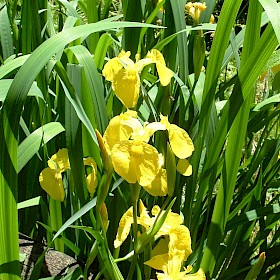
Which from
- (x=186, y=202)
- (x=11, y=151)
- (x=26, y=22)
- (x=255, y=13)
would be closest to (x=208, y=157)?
(x=186, y=202)

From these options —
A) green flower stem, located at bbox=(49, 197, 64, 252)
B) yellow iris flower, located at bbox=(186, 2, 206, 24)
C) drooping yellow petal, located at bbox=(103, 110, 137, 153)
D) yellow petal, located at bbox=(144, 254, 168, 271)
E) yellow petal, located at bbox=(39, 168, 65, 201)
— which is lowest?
green flower stem, located at bbox=(49, 197, 64, 252)

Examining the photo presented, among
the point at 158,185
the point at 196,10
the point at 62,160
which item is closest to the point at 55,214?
the point at 62,160

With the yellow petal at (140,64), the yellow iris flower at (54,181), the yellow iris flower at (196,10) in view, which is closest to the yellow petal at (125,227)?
the yellow iris flower at (54,181)

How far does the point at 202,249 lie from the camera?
100 cm

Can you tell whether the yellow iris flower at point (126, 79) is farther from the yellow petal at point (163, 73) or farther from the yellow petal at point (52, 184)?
the yellow petal at point (52, 184)

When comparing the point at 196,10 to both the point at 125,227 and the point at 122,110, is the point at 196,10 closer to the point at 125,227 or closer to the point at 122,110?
the point at 122,110

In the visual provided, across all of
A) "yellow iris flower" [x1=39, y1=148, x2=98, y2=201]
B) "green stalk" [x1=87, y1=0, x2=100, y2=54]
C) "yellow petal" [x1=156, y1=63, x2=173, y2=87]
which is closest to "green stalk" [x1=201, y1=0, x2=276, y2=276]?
"yellow petal" [x1=156, y1=63, x2=173, y2=87]

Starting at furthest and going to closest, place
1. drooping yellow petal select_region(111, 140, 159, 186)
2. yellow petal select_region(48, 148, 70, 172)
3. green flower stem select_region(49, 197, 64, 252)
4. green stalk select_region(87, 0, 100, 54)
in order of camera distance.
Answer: green stalk select_region(87, 0, 100, 54) → green flower stem select_region(49, 197, 64, 252) → yellow petal select_region(48, 148, 70, 172) → drooping yellow petal select_region(111, 140, 159, 186)

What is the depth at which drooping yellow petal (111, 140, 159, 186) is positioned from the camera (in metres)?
0.68

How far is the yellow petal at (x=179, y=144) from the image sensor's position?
0.72 metres

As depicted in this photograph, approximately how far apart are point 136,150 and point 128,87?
131 mm

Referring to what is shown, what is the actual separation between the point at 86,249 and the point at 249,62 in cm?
47

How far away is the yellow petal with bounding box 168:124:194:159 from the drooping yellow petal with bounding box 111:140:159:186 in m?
0.04

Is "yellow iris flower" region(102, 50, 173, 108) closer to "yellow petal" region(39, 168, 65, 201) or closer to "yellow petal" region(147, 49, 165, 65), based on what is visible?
"yellow petal" region(147, 49, 165, 65)
